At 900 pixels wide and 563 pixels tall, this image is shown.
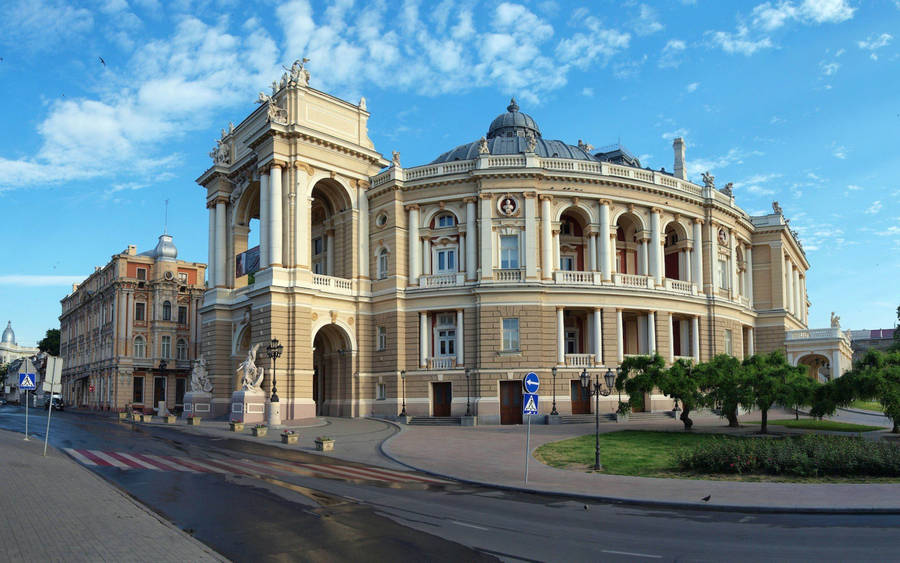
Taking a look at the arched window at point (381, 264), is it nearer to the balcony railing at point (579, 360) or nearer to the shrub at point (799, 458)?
the balcony railing at point (579, 360)

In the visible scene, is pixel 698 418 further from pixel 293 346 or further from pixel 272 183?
pixel 272 183

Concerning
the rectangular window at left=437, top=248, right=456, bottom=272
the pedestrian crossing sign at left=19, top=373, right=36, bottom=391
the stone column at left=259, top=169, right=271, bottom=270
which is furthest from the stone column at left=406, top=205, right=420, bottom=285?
the pedestrian crossing sign at left=19, top=373, right=36, bottom=391

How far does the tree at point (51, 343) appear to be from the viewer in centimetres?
11432

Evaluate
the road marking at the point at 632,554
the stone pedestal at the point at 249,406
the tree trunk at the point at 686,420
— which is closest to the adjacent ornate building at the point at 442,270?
the stone pedestal at the point at 249,406

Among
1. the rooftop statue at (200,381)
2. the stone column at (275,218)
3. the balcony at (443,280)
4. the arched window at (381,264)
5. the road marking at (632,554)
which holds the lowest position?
the road marking at (632,554)

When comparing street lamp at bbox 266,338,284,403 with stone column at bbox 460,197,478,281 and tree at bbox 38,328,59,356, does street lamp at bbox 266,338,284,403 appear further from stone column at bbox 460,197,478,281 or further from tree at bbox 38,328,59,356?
tree at bbox 38,328,59,356

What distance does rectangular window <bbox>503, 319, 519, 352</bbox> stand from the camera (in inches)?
1714

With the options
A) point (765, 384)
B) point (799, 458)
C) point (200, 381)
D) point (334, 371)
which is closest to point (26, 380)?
point (799, 458)

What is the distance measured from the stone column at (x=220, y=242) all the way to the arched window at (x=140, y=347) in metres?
33.2

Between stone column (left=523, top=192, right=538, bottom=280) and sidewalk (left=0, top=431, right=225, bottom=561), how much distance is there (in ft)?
100

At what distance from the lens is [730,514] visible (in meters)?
15.1

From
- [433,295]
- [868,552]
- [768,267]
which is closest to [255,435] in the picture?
[433,295]

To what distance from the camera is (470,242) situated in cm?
4519

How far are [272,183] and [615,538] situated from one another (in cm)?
3727
